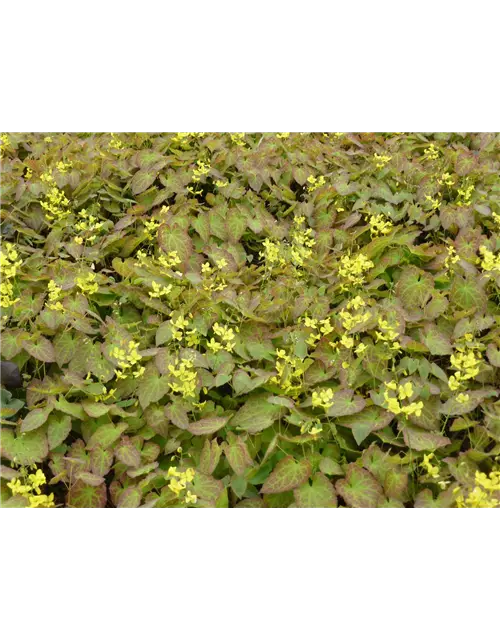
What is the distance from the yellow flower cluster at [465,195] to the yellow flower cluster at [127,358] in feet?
5.80

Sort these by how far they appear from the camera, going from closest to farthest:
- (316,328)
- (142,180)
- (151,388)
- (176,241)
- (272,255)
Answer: (151,388) → (316,328) → (272,255) → (176,241) → (142,180)

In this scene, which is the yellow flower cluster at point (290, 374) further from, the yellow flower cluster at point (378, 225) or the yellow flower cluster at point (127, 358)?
the yellow flower cluster at point (378, 225)

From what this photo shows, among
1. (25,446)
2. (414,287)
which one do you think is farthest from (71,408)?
(414,287)

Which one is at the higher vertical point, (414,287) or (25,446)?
(414,287)

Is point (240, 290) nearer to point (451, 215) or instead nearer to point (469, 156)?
point (451, 215)

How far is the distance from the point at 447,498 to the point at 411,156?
236 centimetres

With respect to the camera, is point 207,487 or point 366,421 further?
point 366,421

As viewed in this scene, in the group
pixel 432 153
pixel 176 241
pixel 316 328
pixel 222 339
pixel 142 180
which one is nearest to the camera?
pixel 222 339

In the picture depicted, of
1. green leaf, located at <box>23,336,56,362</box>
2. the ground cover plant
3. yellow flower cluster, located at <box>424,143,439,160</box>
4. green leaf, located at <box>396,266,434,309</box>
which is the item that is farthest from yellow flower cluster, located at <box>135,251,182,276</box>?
yellow flower cluster, located at <box>424,143,439,160</box>

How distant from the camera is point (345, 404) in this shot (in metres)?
2.20

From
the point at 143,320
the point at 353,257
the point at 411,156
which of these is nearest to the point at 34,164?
the point at 143,320

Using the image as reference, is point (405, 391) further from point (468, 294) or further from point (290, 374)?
point (468, 294)

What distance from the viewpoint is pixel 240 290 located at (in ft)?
9.09

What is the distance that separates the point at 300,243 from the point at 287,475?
4.13 ft
